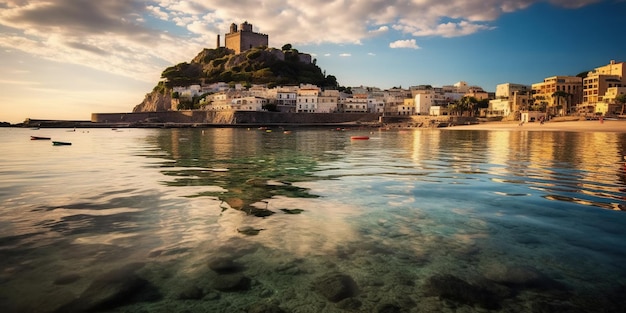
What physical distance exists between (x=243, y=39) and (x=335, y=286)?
6674 inches

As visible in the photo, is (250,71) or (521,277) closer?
(521,277)

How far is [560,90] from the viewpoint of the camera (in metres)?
107

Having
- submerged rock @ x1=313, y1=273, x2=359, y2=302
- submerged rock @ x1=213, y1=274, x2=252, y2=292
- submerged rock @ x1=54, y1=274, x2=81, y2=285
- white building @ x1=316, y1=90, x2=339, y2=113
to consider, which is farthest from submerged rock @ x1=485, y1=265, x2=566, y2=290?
white building @ x1=316, y1=90, x2=339, y2=113

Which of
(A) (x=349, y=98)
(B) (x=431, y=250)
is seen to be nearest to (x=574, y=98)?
(A) (x=349, y=98)

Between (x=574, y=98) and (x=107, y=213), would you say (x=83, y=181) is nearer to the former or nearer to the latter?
(x=107, y=213)

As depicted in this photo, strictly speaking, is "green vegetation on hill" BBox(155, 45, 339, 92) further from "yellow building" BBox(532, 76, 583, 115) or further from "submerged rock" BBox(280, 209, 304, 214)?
"submerged rock" BBox(280, 209, 304, 214)

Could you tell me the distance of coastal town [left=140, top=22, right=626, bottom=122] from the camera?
10050 centimetres

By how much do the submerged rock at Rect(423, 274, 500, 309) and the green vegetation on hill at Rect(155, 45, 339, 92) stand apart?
13700cm

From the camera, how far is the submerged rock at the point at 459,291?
4770 millimetres

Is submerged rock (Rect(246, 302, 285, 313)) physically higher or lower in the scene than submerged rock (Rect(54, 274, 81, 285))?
lower

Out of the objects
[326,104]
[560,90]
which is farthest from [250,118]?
[560,90]

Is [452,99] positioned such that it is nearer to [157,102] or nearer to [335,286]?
[157,102]

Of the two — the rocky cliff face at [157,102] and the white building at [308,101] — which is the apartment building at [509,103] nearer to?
the white building at [308,101]

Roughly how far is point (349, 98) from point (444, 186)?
116 meters
